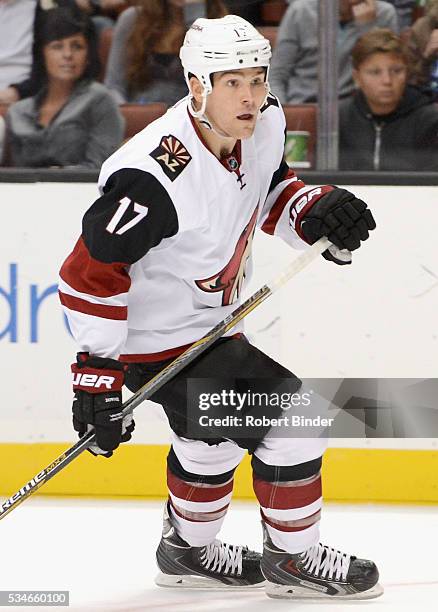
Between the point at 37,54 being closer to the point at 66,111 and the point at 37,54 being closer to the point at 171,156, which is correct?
the point at 66,111

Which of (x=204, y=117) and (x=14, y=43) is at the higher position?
(x=14, y=43)

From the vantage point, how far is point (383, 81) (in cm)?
347

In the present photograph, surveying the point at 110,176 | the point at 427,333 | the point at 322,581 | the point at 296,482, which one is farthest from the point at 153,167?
the point at 427,333

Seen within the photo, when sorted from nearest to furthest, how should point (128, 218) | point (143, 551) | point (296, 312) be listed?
point (128, 218)
point (143, 551)
point (296, 312)

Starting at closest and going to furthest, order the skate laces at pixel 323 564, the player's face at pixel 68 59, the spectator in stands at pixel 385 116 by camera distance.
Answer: the skate laces at pixel 323 564
the spectator in stands at pixel 385 116
the player's face at pixel 68 59

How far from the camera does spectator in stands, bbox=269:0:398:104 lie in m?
3.46

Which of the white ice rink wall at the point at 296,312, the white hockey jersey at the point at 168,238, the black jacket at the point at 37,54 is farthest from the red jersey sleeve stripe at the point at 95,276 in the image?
the black jacket at the point at 37,54

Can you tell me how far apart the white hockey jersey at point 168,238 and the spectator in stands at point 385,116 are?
787 millimetres

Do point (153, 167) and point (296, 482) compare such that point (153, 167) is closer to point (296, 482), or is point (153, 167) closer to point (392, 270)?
point (296, 482)

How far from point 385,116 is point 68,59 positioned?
3.03 feet

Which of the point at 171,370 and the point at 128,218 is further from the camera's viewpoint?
the point at 171,370

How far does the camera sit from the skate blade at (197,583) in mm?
2730

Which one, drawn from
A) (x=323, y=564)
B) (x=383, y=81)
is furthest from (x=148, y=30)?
(x=323, y=564)

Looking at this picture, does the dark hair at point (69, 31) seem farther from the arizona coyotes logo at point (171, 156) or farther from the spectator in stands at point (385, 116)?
the arizona coyotes logo at point (171, 156)
